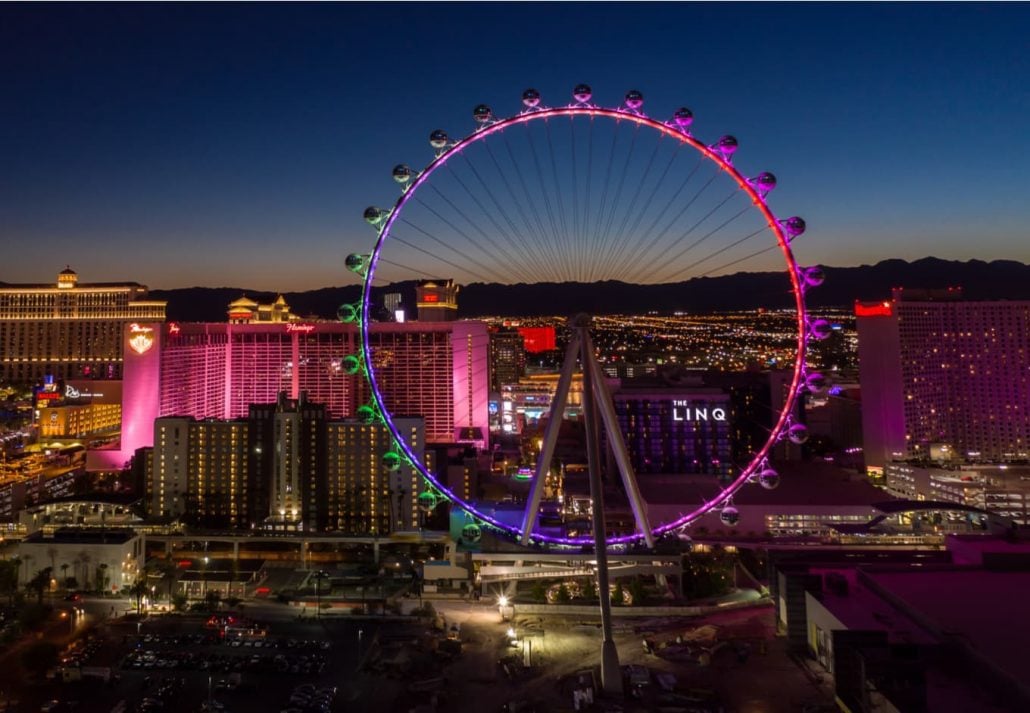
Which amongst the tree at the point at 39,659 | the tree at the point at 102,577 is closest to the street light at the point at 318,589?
the tree at the point at 39,659

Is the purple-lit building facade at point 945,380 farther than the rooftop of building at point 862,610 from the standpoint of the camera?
Yes

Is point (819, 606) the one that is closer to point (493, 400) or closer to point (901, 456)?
point (901, 456)

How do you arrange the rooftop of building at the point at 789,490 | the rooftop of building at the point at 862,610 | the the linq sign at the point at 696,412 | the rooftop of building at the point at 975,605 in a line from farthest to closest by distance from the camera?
the the linq sign at the point at 696,412
the rooftop of building at the point at 789,490
the rooftop of building at the point at 862,610
the rooftop of building at the point at 975,605

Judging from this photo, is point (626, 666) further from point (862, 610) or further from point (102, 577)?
point (102, 577)

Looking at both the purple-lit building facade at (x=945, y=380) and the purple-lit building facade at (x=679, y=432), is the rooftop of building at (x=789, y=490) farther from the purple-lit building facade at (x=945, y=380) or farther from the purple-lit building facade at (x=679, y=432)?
the purple-lit building facade at (x=945, y=380)

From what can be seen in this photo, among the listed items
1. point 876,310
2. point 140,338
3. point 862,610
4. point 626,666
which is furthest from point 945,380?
point 140,338
